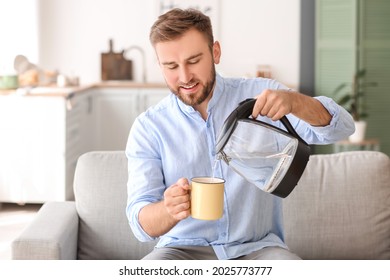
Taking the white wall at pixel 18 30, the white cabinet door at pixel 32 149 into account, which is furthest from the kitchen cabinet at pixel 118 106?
the white cabinet door at pixel 32 149

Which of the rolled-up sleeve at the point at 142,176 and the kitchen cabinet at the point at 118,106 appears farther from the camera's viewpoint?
the kitchen cabinet at the point at 118,106

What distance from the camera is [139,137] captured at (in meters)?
1.91

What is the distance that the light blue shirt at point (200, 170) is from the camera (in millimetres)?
1859

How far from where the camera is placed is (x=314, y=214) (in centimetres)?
228

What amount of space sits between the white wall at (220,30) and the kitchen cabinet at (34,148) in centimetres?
182

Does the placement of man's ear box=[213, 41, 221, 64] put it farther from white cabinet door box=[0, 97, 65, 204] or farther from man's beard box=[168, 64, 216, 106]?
white cabinet door box=[0, 97, 65, 204]

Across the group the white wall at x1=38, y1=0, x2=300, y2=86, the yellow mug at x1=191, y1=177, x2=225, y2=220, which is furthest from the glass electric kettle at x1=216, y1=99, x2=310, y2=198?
the white wall at x1=38, y1=0, x2=300, y2=86

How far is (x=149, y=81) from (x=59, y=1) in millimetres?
1143

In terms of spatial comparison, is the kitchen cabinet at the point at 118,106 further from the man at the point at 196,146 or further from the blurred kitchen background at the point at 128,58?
the man at the point at 196,146

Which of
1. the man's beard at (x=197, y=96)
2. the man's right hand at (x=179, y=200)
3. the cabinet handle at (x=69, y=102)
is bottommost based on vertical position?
the man's right hand at (x=179, y=200)

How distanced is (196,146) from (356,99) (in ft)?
12.9

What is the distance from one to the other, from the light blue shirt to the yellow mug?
313 millimetres

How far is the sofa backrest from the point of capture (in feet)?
Result: 7.47

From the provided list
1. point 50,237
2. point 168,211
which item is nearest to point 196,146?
point 168,211
